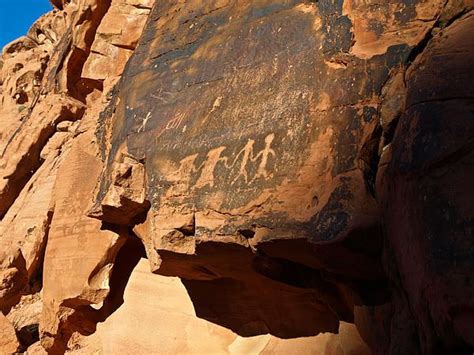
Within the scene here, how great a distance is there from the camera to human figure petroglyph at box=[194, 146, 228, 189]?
2.92m

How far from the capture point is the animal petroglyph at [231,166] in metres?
2.70

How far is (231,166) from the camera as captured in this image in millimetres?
2850

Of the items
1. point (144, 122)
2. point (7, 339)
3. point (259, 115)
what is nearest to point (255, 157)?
point (259, 115)

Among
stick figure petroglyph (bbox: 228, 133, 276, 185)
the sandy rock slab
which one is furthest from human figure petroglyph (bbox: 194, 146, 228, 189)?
the sandy rock slab

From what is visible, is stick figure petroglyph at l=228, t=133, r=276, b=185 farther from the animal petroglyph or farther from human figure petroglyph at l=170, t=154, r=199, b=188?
human figure petroglyph at l=170, t=154, r=199, b=188

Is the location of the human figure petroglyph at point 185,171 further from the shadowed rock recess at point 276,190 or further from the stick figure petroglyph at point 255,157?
the stick figure petroglyph at point 255,157

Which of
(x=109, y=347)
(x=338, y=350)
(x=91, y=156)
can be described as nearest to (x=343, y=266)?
(x=338, y=350)

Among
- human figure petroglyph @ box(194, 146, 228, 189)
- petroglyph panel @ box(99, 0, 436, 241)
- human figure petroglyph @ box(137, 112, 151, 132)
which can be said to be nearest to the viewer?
petroglyph panel @ box(99, 0, 436, 241)

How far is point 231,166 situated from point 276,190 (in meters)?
0.34

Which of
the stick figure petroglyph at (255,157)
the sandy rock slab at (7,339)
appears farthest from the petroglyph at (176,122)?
the sandy rock slab at (7,339)

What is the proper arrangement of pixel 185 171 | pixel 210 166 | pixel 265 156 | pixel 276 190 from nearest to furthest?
pixel 276 190, pixel 265 156, pixel 210 166, pixel 185 171

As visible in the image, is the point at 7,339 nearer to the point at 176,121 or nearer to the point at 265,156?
the point at 176,121

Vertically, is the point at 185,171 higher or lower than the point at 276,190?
higher

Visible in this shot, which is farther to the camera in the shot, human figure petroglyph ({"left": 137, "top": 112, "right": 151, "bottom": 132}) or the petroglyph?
human figure petroglyph ({"left": 137, "top": 112, "right": 151, "bottom": 132})
